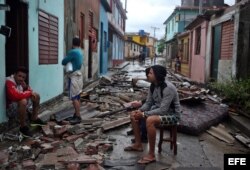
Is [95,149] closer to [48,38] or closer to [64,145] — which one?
[64,145]

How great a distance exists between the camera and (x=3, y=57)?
20.6ft

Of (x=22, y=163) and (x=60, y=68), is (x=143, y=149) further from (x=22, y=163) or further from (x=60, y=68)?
(x=60, y=68)

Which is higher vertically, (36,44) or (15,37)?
(15,37)

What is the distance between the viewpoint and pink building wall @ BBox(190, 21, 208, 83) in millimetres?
17719

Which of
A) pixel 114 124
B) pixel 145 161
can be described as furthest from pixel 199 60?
pixel 145 161

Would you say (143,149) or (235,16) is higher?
(235,16)

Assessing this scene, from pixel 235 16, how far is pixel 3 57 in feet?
27.7

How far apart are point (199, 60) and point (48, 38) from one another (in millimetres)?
11677

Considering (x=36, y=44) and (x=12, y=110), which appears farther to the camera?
(x=36, y=44)

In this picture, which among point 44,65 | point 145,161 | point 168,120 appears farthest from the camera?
point 44,65

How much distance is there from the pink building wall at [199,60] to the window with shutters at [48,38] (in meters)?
9.54

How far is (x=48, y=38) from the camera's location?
948cm

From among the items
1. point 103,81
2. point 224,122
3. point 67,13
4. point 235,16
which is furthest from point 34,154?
point 103,81

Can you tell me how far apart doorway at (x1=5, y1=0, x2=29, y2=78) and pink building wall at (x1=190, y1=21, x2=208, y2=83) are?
11848mm
